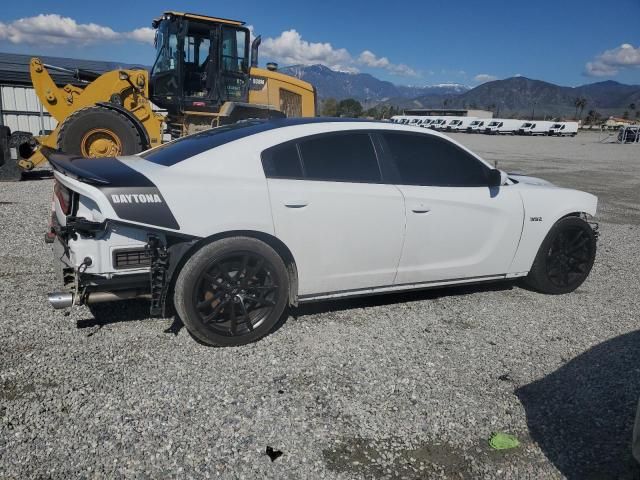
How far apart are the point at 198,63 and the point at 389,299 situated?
8.30 meters

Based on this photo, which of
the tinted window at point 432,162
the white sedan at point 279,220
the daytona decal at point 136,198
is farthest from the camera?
the tinted window at point 432,162

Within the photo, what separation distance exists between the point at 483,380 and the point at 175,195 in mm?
2398

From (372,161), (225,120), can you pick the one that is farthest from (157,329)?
(225,120)

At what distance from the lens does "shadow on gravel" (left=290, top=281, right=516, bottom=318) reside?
464 centimetres

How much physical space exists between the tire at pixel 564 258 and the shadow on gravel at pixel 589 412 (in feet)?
3.84

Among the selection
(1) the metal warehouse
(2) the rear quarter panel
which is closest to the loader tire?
(2) the rear quarter panel

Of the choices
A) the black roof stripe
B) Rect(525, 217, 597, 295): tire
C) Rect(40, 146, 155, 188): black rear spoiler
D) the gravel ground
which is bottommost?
the gravel ground

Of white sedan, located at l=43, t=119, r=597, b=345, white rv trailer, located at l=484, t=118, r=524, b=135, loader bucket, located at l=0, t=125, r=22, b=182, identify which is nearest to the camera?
white sedan, located at l=43, t=119, r=597, b=345

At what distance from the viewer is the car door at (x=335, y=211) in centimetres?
387

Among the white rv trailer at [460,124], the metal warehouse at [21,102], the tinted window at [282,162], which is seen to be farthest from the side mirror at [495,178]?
the white rv trailer at [460,124]

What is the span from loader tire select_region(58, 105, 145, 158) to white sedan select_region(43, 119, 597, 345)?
6145 millimetres

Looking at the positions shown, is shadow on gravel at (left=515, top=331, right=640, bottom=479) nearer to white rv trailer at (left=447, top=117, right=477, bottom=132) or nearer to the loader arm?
the loader arm

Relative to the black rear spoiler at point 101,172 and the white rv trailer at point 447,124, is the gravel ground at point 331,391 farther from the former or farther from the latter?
the white rv trailer at point 447,124

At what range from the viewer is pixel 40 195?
962 cm
